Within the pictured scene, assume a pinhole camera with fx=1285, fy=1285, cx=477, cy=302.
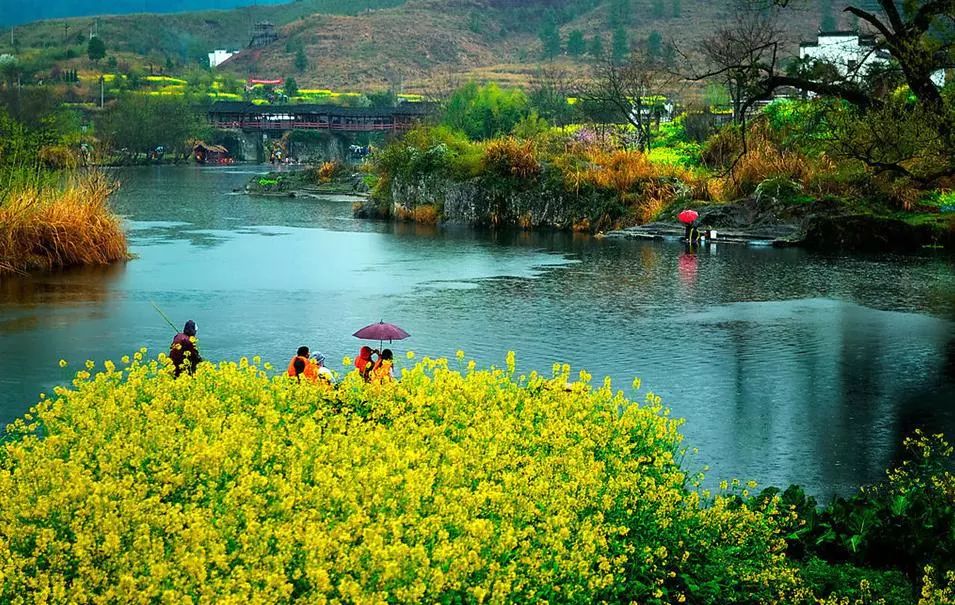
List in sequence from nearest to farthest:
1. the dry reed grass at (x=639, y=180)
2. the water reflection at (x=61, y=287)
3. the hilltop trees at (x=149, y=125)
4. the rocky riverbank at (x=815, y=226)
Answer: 1. the water reflection at (x=61, y=287)
2. the rocky riverbank at (x=815, y=226)
3. the dry reed grass at (x=639, y=180)
4. the hilltop trees at (x=149, y=125)

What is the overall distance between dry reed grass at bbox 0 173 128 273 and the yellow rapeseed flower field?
27305mm

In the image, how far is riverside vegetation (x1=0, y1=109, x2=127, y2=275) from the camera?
39688 mm

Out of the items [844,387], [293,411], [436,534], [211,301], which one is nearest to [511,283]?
[211,301]

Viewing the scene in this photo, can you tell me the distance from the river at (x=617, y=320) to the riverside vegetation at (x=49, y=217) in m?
1.22

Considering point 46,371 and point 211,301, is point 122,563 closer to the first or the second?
point 46,371

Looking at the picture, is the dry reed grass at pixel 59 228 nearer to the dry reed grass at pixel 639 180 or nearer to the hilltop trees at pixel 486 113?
the dry reed grass at pixel 639 180

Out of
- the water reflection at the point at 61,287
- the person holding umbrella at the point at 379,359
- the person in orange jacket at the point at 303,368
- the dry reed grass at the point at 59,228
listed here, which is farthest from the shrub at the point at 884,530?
the dry reed grass at the point at 59,228

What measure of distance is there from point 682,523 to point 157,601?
17.4 ft

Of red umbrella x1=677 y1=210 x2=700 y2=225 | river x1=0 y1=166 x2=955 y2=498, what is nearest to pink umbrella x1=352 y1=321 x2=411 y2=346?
river x1=0 y1=166 x2=955 y2=498

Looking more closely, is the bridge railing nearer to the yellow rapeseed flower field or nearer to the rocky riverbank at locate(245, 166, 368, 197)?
the rocky riverbank at locate(245, 166, 368, 197)

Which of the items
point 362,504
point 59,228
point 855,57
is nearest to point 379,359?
point 362,504

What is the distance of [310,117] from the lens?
185125 millimetres

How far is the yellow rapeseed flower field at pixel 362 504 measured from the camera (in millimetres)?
9461

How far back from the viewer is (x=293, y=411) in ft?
45.6
